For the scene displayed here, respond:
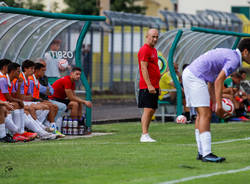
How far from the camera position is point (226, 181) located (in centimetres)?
745

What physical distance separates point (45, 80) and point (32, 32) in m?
1.11

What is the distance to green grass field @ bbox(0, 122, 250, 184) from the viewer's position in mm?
7609

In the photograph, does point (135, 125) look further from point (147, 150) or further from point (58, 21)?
point (147, 150)

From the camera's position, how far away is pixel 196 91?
30.4 feet

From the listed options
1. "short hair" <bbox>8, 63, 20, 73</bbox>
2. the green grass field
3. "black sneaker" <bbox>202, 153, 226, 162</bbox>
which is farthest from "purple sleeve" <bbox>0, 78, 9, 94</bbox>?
"black sneaker" <bbox>202, 153, 226, 162</bbox>

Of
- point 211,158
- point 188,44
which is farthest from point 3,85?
point 188,44

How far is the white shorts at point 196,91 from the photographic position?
9.24 m

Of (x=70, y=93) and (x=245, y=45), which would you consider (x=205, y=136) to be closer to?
(x=245, y=45)

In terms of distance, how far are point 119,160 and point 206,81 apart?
1545 mm

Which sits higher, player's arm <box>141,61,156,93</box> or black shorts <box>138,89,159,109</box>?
player's arm <box>141,61,156,93</box>

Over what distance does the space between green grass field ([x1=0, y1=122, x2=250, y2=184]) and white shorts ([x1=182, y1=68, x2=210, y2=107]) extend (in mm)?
757

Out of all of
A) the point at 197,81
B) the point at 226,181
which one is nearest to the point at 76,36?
the point at 197,81

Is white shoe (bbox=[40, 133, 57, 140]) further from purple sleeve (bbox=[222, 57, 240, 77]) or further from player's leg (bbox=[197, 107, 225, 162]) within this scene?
purple sleeve (bbox=[222, 57, 240, 77])

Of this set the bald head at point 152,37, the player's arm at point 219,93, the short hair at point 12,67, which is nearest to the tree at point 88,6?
the bald head at point 152,37
